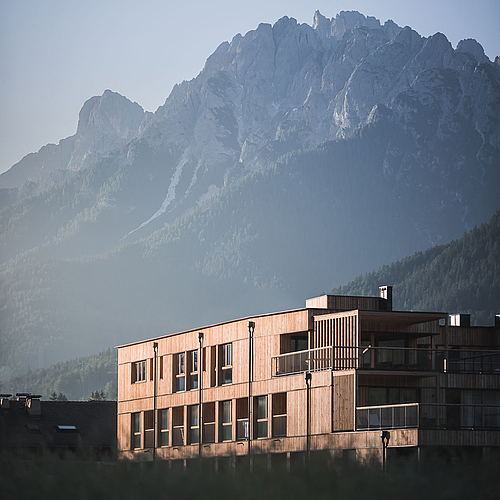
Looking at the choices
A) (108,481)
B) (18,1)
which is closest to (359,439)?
(108,481)

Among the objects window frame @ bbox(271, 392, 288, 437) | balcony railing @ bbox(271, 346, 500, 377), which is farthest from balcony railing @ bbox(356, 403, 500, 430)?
window frame @ bbox(271, 392, 288, 437)

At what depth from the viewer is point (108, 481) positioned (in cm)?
1653

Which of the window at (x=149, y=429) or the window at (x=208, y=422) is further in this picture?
the window at (x=149, y=429)

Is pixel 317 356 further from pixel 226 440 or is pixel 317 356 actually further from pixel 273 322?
pixel 226 440

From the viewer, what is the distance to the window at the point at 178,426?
2181 inches

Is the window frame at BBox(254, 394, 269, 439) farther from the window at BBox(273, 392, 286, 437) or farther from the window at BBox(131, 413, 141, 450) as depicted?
the window at BBox(131, 413, 141, 450)

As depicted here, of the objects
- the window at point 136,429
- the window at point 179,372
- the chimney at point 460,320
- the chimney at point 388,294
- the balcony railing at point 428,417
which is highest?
the chimney at point 388,294

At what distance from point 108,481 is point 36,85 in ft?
398


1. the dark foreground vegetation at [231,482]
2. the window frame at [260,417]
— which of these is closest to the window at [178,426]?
the window frame at [260,417]

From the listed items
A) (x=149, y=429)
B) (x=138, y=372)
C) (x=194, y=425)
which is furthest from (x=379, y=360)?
(x=138, y=372)

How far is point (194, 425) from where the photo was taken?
54688 millimetres

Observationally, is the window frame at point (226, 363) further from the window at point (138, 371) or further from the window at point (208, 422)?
the window at point (138, 371)

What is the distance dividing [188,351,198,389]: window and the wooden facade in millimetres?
64

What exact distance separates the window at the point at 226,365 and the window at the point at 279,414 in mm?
4761
